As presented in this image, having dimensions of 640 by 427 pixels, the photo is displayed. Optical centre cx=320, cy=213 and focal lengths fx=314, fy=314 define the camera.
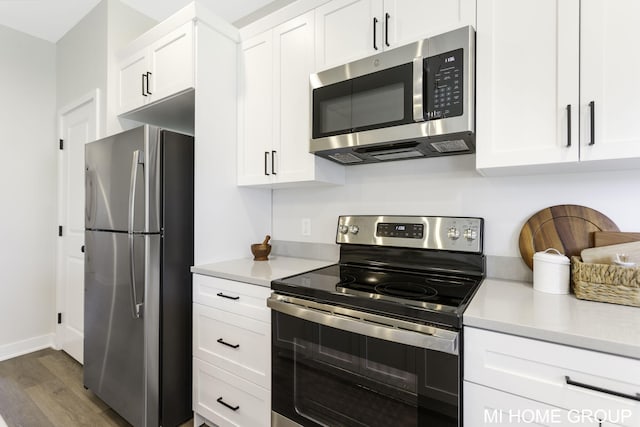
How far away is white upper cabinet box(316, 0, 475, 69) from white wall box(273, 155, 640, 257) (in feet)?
2.01

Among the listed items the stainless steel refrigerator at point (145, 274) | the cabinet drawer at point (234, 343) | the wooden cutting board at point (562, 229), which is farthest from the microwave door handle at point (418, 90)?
the stainless steel refrigerator at point (145, 274)

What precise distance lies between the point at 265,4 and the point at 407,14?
1.43 m

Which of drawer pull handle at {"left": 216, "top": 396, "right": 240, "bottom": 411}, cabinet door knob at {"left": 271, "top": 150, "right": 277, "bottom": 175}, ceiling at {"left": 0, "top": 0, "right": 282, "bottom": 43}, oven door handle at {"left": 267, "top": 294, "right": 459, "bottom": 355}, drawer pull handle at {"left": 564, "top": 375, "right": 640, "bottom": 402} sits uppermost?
ceiling at {"left": 0, "top": 0, "right": 282, "bottom": 43}

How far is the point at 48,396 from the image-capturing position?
2.12 meters

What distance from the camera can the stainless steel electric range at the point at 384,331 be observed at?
1.00 meters

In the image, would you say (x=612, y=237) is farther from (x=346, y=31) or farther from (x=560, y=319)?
(x=346, y=31)

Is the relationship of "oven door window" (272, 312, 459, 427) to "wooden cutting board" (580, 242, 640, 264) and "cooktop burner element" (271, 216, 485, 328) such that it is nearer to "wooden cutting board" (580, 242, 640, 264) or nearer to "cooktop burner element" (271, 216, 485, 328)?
"cooktop burner element" (271, 216, 485, 328)

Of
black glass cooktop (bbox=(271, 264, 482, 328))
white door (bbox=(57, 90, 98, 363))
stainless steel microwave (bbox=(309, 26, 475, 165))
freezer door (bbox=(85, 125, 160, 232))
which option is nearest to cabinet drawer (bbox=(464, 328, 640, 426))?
black glass cooktop (bbox=(271, 264, 482, 328))

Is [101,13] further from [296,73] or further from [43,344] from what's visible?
[43,344]

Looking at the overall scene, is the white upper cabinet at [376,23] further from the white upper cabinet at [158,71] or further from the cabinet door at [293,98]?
the white upper cabinet at [158,71]

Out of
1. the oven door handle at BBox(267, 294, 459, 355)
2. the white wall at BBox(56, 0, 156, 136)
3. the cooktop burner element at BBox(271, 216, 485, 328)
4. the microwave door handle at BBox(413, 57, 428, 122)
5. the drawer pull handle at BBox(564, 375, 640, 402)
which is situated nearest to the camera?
the drawer pull handle at BBox(564, 375, 640, 402)

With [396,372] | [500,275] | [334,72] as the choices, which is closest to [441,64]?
[334,72]

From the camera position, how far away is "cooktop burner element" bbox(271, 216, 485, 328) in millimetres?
1101

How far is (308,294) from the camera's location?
129 cm
